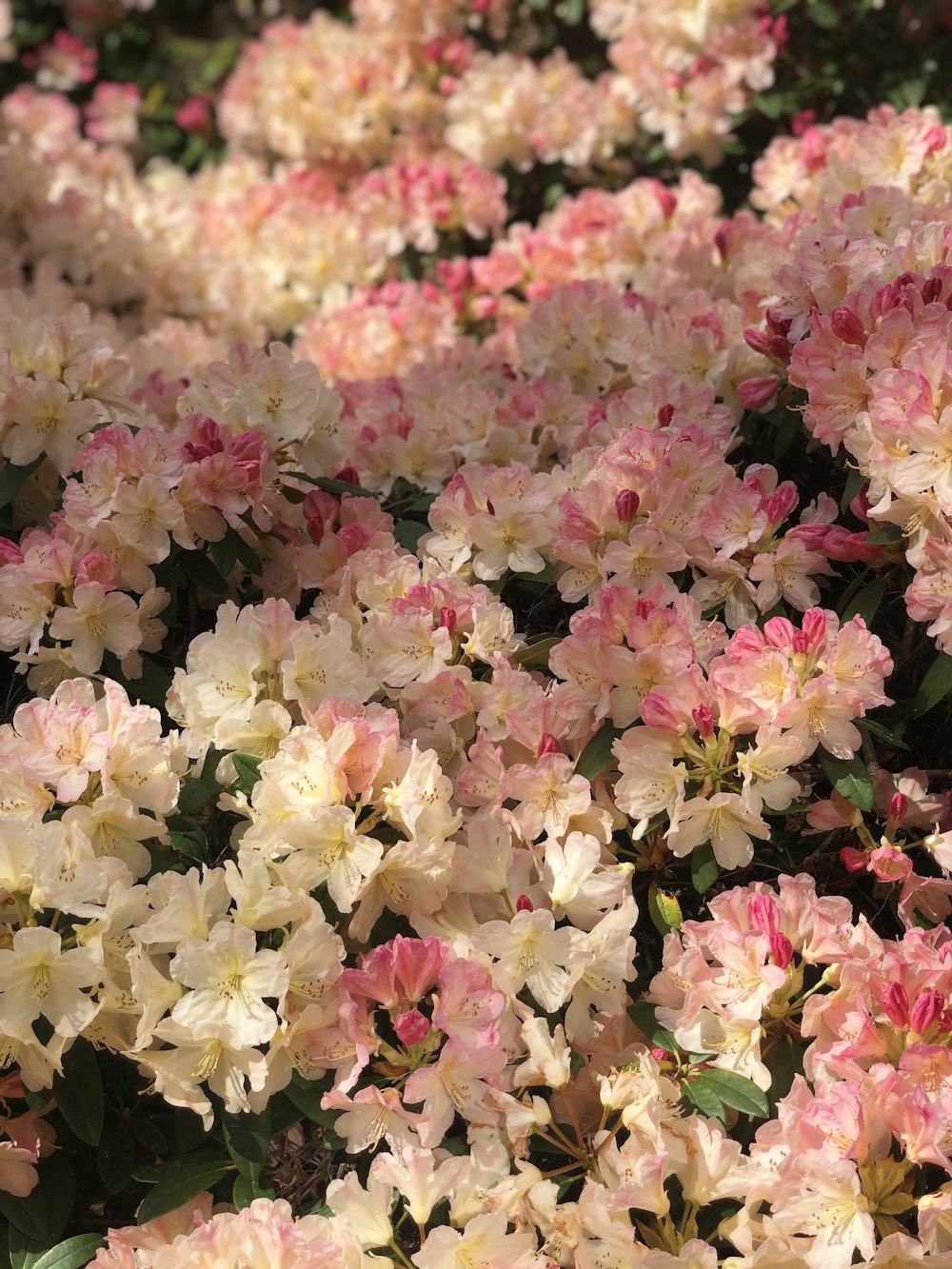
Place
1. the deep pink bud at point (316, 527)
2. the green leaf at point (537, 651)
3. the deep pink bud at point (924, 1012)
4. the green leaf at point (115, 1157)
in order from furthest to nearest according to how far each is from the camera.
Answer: the deep pink bud at point (316, 527) < the green leaf at point (537, 651) < the green leaf at point (115, 1157) < the deep pink bud at point (924, 1012)

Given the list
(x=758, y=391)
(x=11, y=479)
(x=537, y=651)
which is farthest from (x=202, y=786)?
(x=758, y=391)

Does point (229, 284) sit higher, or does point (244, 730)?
point (244, 730)

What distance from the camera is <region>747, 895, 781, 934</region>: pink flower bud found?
1255 millimetres

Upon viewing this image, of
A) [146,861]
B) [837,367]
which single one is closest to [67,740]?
[146,861]

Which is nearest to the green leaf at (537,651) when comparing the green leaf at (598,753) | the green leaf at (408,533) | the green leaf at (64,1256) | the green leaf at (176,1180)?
the green leaf at (598,753)

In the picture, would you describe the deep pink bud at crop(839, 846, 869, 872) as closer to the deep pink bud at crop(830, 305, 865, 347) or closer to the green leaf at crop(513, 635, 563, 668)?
the green leaf at crop(513, 635, 563, 668)

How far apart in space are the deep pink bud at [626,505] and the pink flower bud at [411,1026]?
0.59 m

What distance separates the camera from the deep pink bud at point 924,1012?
1.17 metres

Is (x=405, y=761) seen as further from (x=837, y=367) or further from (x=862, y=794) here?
(x=837, y=367)

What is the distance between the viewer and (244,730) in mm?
1361

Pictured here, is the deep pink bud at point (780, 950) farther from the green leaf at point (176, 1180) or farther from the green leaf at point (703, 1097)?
the green leaf at point (176, 1180)

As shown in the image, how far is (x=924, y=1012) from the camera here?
1169 millimetres

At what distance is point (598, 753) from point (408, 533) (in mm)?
478

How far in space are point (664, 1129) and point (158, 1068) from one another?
47 centimetres
